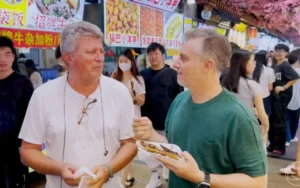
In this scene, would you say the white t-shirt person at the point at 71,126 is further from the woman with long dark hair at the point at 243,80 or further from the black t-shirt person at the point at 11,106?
the woman with long dark hair at the point at 243,80

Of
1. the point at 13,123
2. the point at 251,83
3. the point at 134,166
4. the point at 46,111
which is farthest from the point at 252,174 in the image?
the point at 134,166

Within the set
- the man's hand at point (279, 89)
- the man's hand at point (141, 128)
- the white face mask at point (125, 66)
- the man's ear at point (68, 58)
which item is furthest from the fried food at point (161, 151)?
the man's hand at point (279, 89)

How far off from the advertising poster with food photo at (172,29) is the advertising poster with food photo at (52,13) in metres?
2.62

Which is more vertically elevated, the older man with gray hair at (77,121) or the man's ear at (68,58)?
the man's ear at (68,58)

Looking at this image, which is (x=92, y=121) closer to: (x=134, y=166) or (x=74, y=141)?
(x=74, y=141)

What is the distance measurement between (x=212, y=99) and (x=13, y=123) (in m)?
1.62

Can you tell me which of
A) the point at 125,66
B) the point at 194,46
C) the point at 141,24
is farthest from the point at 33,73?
the point at 194,46

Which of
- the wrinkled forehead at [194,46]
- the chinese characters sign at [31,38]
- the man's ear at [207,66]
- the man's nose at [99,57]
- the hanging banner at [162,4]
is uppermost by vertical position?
the hanging banner at [162,4]

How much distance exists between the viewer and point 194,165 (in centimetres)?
125

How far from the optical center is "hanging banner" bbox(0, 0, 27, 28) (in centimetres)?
299

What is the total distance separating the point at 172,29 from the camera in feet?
21.2

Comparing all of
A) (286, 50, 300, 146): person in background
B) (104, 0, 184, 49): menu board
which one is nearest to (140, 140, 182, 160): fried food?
(104, 0, 184, 49): menu board

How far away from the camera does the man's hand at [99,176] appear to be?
154 cm

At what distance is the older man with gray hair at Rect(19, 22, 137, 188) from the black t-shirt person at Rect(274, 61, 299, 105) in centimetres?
424
